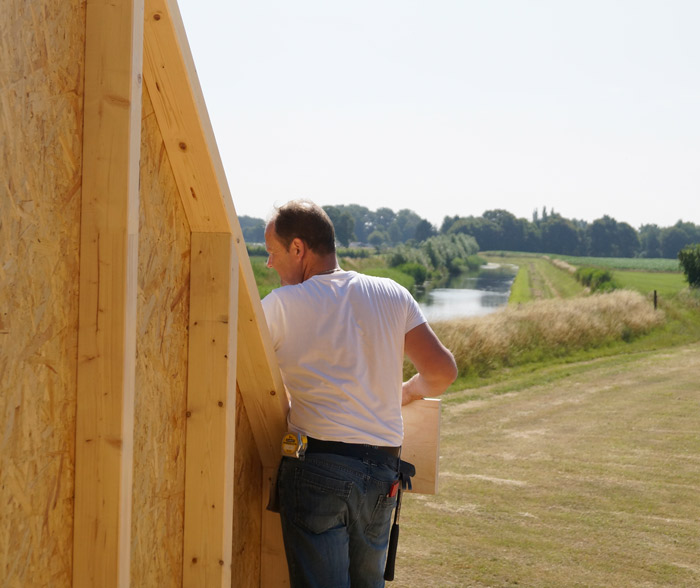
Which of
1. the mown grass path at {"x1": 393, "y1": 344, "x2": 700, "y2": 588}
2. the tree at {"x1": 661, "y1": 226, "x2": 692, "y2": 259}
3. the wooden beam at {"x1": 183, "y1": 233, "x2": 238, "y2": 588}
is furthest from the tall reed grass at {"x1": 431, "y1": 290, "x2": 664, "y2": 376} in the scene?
the tree at {"x1": 661, "y1": 226, "x2": 692, "y2": 259}

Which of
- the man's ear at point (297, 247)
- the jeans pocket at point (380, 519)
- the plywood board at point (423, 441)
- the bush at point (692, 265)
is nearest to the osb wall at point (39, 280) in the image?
the man's ear at point (297, 247)

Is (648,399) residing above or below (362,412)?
below

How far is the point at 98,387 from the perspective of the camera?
2.07m

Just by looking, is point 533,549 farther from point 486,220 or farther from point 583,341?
point 486,220

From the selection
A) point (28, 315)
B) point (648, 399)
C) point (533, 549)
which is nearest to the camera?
point (28, 315)

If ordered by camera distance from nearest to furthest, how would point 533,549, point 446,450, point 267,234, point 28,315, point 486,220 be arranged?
1. point 28,315
2. point 267,234
3. point 533,549
4. point 446,450
5. point 486,220

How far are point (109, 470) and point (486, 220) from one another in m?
173

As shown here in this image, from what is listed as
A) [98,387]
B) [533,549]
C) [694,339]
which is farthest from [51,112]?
[694,339]

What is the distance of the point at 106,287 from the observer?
2.07m

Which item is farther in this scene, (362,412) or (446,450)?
(446,450)

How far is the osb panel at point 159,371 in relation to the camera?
252cm

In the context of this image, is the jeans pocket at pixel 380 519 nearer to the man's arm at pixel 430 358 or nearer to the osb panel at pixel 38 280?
the man's arm at pixel 430 358

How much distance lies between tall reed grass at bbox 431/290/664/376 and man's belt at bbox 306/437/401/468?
46.4 ft

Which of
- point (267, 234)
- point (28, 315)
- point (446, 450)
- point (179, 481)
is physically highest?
point (267, 234)
